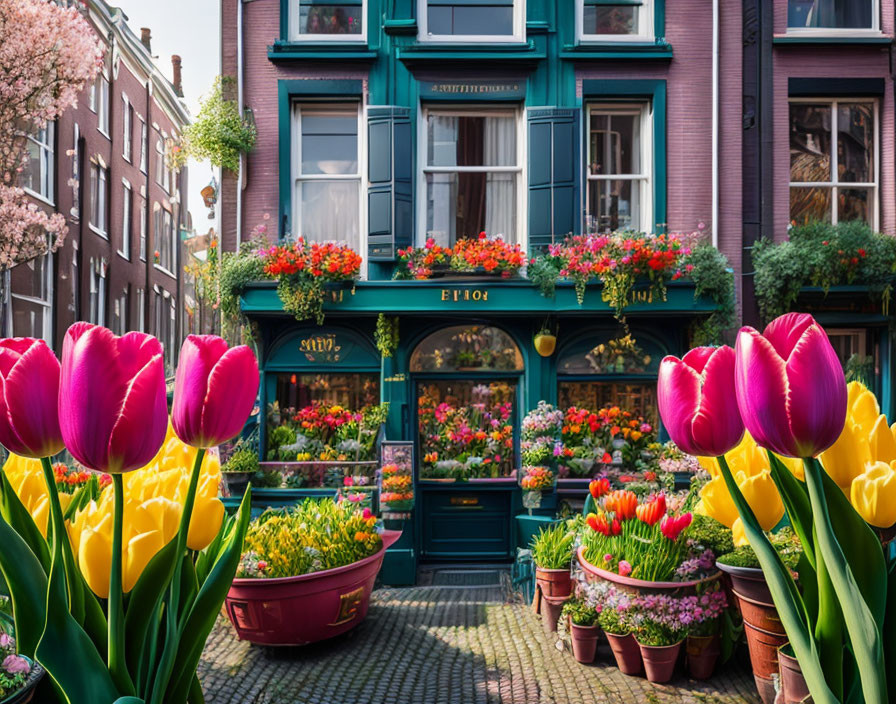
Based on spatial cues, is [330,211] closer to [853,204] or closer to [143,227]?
[853,204]

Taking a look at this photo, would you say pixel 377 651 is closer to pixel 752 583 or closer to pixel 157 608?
pixel 752 583

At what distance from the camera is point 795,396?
94 cm

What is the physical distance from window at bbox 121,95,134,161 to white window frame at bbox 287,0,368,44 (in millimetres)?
8965

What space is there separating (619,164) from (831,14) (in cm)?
357

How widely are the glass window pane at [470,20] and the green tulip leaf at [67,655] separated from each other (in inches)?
363

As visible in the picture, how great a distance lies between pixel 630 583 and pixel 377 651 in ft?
6.71

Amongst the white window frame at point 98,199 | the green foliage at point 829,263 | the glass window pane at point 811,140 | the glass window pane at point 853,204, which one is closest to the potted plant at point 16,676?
the green foliage at point 829,263

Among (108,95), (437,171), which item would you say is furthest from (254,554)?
(108,95)

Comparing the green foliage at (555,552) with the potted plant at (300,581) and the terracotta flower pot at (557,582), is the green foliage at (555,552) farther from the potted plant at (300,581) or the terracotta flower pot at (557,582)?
the potted plant at (300,581)

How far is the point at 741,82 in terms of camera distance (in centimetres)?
888

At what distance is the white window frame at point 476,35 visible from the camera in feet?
28.8

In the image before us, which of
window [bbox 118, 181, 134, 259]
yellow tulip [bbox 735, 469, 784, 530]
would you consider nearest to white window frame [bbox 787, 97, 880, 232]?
yellow tulip [bbox 735, 469, 784, 530]

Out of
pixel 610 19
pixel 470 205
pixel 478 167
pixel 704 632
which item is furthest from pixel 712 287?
pixel 704 632

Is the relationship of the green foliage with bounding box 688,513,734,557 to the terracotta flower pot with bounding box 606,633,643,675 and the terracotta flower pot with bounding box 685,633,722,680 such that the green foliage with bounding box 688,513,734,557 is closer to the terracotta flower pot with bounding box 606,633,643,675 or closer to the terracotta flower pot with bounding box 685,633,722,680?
the terracotta flower pot with bounding box 685,633,722,680
